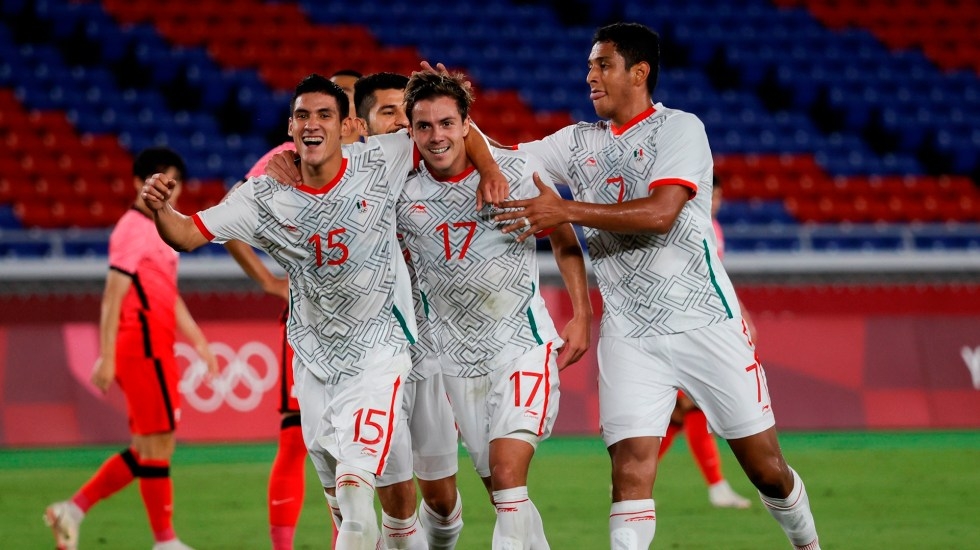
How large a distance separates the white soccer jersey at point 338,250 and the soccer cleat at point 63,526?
7.67ft

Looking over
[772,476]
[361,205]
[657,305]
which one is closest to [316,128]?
[361,205]

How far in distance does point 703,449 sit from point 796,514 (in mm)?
3055

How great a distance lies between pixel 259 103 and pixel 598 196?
42.9 feet

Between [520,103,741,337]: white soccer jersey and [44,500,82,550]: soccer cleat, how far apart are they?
3205 millimetres

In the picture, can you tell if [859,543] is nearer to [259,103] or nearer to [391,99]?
[391,99]

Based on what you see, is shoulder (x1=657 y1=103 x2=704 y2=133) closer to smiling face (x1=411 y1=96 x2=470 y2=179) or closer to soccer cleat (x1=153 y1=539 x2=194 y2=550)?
smiling face (x1=411 y1=96 x2=470 y2=179)

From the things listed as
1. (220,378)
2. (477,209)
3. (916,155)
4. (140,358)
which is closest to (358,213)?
(477,209)

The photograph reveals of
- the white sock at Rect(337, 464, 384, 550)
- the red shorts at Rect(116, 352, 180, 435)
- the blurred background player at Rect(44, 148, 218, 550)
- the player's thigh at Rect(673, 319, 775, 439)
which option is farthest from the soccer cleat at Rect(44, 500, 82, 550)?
the player's thigh at Rect(673, 319, 775, 439)

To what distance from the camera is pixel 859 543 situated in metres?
7.12

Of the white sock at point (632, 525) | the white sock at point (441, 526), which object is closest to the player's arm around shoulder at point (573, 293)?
the white sock at point (632, 525)

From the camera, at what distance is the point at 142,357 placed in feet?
24.3

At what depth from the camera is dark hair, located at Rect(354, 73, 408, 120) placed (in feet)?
20.6

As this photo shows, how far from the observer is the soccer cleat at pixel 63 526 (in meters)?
6.99

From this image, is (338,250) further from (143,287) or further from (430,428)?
(143,287)
